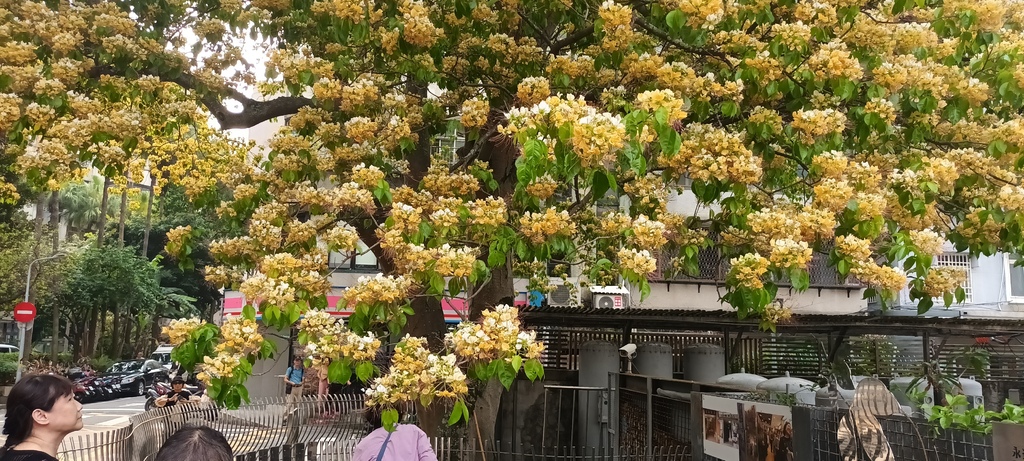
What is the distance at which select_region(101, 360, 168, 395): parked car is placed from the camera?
980 inches

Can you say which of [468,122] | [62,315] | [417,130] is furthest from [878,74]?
[62,315]

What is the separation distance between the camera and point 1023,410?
3.56 meters

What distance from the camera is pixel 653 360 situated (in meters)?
11.3

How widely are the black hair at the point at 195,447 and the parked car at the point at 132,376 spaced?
968 inches

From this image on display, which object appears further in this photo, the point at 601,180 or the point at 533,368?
the point at 533,368

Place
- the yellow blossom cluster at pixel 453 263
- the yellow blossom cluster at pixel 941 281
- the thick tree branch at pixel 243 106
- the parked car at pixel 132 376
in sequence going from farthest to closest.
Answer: the parked car at pixel 132 376 < the thick tree branch at pixel 243 106 < the yellow blossom cluster at pixel 941 281 < the yellow blossom cluster at pixel 453 263

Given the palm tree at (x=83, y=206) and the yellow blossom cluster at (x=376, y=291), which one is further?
the palm tree at (x=83, y=206)

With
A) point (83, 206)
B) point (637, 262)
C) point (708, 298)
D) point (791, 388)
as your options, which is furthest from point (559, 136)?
point (83, 206)

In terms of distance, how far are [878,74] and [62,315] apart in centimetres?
3778

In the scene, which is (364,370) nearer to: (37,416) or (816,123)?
(37,416)

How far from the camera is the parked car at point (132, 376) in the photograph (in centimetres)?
2489

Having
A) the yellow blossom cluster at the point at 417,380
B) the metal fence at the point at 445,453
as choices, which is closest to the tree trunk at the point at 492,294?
the metal fence at the point at 445,453

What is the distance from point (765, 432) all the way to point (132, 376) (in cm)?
2547

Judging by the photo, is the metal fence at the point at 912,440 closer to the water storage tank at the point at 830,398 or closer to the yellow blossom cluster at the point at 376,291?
the water storage tank at the point at 830,398
